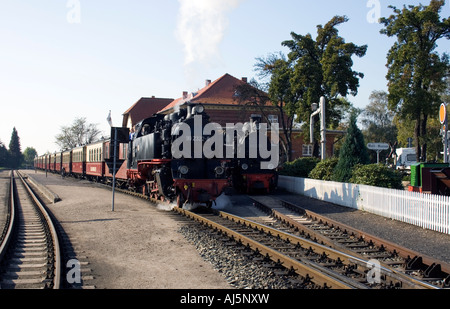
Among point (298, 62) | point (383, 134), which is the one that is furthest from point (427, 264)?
point (383, 134)

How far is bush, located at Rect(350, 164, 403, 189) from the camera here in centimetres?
1479

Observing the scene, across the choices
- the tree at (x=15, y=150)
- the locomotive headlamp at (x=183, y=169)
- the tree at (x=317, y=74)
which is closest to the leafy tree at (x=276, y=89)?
the tree at (x=317, y=74)

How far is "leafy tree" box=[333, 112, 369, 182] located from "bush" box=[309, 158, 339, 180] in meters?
0.93

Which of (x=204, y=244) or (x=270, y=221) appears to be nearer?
(x=204, y=244)

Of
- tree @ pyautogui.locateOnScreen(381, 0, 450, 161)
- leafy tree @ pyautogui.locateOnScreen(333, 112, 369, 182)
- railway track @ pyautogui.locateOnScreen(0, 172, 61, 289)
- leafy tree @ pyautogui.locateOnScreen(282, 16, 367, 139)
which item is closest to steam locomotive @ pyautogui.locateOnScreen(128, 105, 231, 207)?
railway track @ pyautogui.locateOnScreen(0, 172, 61, 289)

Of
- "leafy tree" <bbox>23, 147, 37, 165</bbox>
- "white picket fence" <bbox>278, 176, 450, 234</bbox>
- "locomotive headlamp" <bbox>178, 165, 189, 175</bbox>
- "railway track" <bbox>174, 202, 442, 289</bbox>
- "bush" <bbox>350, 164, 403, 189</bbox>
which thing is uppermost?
"leafy tree" <bbox>23, 147, 37, 165</bbox>

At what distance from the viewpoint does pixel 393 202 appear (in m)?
12.2

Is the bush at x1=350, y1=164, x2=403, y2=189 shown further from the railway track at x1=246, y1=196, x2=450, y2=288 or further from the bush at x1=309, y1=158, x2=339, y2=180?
the bush at x1=309, y1=158, x2=339, y2=180

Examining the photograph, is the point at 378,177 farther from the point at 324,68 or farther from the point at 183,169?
the point at 324,68

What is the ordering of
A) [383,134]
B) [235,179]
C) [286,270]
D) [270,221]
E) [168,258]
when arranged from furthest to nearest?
1. [383,134]
2. [235,179]
3. [270,221]
4. [168,258]
5. [286,270]

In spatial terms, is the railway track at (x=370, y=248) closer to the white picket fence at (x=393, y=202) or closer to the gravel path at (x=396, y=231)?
the gravel path at (x=396, y=231)
